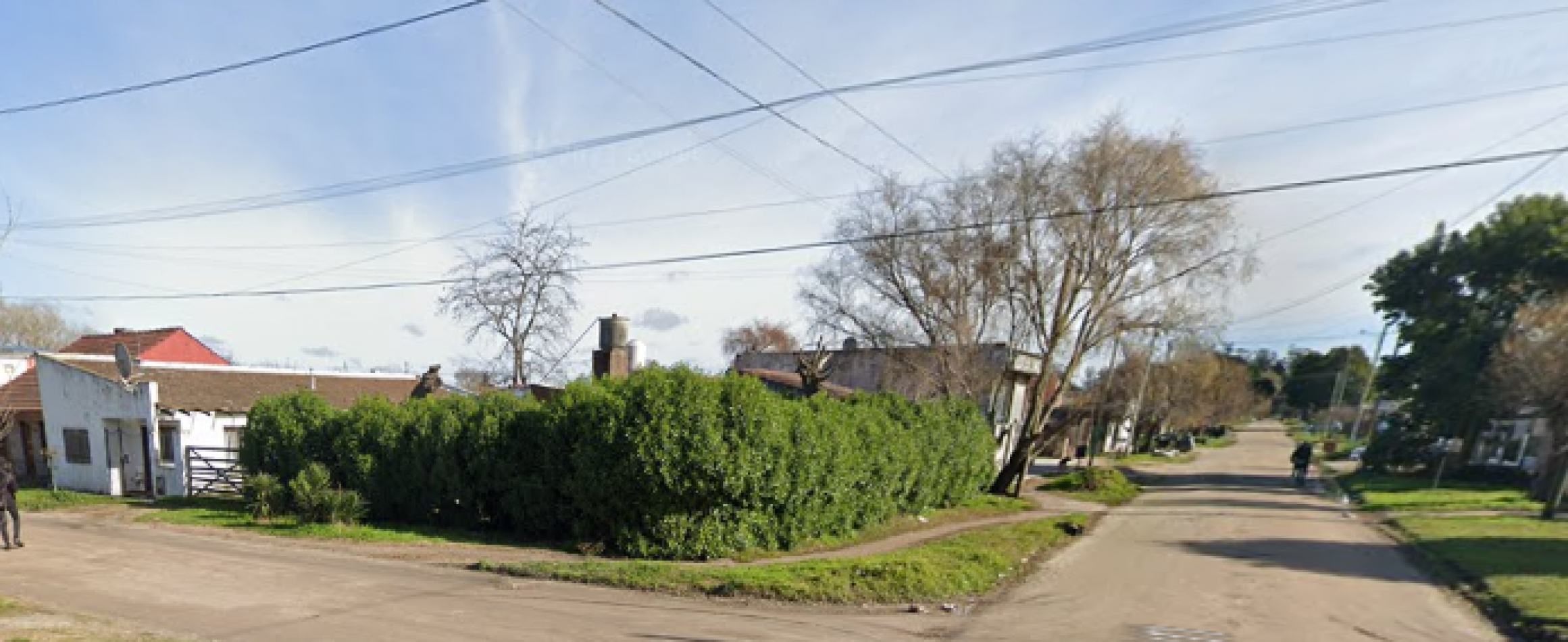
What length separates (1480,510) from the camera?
22.9m

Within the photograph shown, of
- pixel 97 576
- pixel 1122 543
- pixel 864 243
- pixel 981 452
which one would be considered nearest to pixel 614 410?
pixel 97 576

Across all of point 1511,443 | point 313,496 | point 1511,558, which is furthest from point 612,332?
point 1511,443

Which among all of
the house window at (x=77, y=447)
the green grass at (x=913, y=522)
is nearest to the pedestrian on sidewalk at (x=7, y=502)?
the house window at (x=77, y=447)

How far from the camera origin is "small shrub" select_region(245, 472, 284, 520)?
18125mm

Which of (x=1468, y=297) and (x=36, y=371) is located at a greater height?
(x=1468, y=297)

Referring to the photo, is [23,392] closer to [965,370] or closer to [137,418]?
[137,418]

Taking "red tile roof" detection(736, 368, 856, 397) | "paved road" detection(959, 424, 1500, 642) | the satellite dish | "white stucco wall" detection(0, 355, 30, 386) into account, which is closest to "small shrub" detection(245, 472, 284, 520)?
the satellite dish

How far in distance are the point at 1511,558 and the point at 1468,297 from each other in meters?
26.0

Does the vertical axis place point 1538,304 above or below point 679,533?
above

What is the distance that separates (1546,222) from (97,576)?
44.8 m

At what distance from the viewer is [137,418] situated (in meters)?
23.0

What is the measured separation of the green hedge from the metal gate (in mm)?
3100

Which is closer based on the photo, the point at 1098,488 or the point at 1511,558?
the point at 1511,558

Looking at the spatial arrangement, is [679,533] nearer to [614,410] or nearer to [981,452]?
[614,410]
